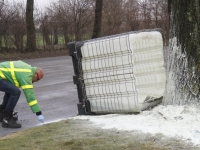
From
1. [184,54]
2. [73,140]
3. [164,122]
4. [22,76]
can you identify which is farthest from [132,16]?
[73,140]

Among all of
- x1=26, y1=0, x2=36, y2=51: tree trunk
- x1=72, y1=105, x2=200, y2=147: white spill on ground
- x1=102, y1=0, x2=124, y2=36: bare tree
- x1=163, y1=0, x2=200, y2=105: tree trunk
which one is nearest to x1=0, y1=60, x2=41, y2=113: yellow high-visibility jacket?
x1=72, y1=105, x2=200, y2=147: white spill on ground

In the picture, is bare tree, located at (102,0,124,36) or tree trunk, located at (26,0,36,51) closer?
tree trunk, located at (26,0,36,51)

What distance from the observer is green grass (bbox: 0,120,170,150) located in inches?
167

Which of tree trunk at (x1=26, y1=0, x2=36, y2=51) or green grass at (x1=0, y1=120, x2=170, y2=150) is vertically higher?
tree trunk at (x1=26, y1=0, x2=36, y2=51)

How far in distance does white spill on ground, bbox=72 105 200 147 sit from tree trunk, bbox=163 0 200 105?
200mm

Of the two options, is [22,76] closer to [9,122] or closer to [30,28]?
[9,122]

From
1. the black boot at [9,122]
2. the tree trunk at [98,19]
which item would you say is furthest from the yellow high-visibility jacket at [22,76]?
the tree trunk at [98,19]

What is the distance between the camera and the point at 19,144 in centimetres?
464

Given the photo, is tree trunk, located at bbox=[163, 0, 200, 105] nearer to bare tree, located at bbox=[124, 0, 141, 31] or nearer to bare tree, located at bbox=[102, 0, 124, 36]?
bare tree, located at bbox=[102, 0, 124, 36]

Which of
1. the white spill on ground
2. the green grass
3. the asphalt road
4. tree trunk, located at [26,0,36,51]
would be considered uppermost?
tree trunk, located at [26,0,36,51]

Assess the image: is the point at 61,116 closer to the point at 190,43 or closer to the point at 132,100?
the point at 132,100

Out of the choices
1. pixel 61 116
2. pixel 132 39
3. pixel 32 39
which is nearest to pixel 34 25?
pixel 32 39

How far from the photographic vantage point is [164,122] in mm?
4750

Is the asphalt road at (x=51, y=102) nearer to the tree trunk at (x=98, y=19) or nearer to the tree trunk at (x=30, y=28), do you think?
the tree trunk at (x=30, y=28)
